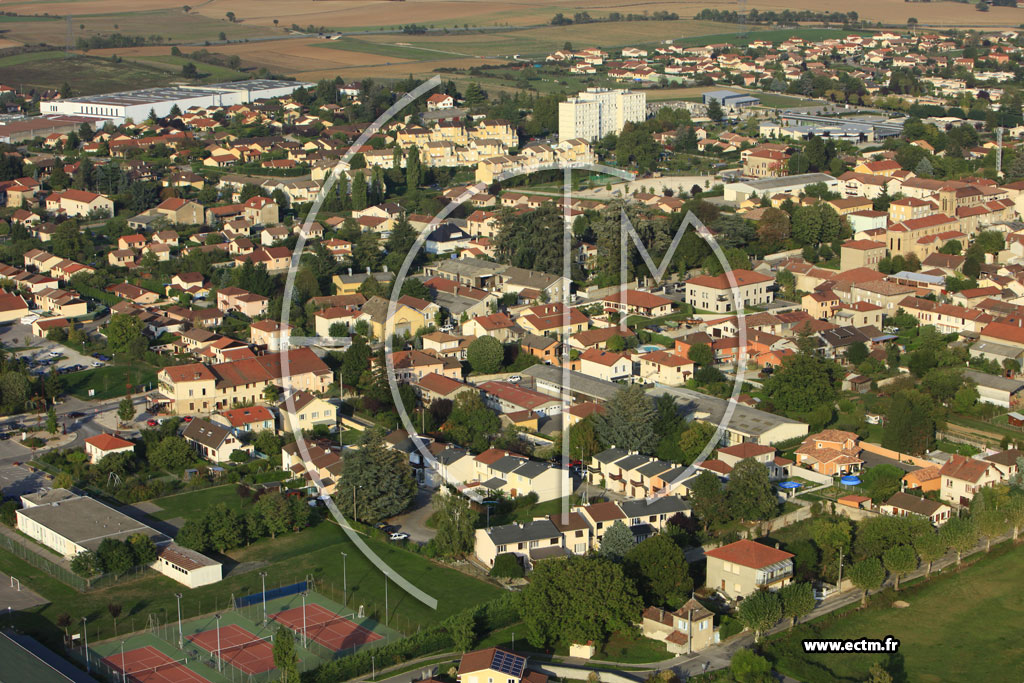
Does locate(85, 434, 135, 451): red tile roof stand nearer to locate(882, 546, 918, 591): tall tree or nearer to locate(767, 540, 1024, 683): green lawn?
locate(767, 540, 1024, 683): green lawn

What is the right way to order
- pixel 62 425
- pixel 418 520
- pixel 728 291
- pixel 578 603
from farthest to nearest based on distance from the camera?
1. pixel 728 291
2. pixel 62 425
3. pixel 418 520
4. pixel 578 603

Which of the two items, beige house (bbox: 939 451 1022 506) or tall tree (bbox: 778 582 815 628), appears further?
beige house (bbox: 939 451 1022 506)

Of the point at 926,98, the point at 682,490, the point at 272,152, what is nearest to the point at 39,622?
the point at 682,490

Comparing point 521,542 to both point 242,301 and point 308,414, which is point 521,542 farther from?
point 242,301

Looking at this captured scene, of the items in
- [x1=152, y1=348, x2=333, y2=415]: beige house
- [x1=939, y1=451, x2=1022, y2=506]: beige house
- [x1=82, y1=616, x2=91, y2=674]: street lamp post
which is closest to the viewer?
[x1=82, y1=616, x2=91, y2=674]: street lamp post

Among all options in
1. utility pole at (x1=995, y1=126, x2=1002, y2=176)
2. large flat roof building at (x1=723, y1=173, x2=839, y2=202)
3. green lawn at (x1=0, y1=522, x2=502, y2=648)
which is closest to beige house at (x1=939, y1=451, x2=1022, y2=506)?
green lawn at (x1=0, y1=522, x2=502, y2=648)

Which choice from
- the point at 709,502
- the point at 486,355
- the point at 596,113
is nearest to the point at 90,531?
the point at 709,502

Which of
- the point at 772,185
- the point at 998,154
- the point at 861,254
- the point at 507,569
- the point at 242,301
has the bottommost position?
the point at 507,569
